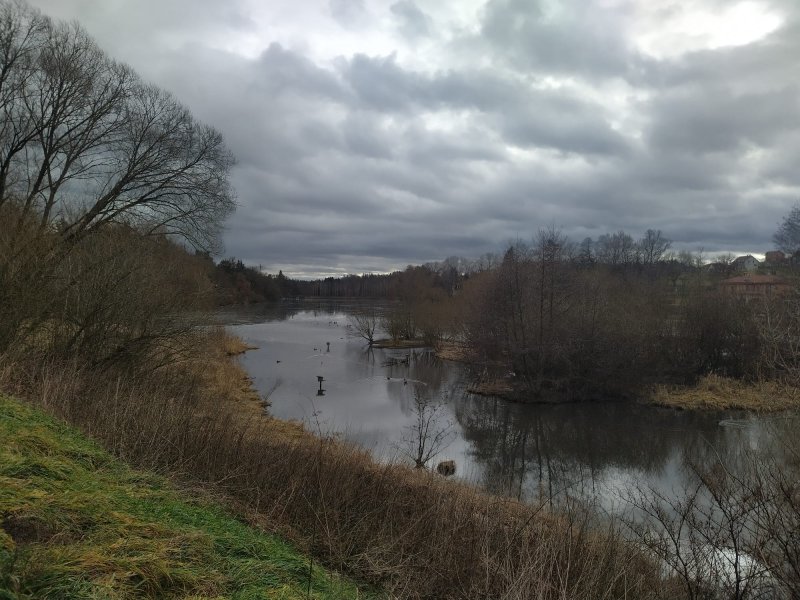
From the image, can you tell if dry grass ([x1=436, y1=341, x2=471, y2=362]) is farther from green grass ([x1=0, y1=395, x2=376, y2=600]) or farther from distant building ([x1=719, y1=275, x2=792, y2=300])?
green grass ([x1=0, y1=395, x2=376, y2=600])

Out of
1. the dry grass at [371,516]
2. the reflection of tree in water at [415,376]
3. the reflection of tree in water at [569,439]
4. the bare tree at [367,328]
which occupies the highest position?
the dry grass at [371,516]

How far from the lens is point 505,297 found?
31.1m

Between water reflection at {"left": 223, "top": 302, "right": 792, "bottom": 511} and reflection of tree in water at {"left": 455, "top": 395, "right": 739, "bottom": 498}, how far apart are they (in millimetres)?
46

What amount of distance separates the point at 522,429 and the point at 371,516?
16.5 m

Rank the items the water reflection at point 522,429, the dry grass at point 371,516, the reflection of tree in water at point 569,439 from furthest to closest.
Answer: the reflection of tree in water at point 569,439
the water reflection at point 522,429
the dry grass at point 371,516

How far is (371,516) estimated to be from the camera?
629cm

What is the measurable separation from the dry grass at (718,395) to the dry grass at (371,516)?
73.0 feet

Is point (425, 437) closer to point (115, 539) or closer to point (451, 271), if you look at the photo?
point (115, 539)

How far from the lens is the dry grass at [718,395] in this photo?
81.7 feet

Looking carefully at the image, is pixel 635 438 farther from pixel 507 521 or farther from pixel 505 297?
pixel 507 521


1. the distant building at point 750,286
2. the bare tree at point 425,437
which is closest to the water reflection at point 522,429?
the bare tree at point 425,437

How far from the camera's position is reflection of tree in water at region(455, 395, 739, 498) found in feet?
50.0

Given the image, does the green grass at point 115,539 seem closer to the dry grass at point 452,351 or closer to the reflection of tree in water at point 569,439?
the reflection of tree in water at point 569,439

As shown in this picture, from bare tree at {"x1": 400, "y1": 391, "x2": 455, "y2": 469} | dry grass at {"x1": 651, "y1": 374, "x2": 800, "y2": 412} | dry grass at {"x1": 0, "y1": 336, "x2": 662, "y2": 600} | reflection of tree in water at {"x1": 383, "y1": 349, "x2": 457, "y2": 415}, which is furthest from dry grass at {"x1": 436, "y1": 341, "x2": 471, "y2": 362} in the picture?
dry grass at {"x1": 0, "y1": 336, "x2": 662, "y2": 600}
